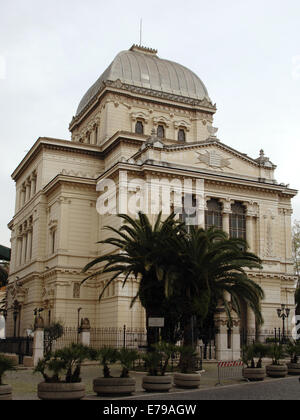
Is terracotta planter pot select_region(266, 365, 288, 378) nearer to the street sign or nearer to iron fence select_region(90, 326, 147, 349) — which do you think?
the street sign

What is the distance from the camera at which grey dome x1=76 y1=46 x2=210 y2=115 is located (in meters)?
49.9

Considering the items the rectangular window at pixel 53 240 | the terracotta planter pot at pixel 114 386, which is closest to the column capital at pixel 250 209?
the rectangular window at pixel 53 240

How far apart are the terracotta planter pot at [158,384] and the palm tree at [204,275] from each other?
19.4 feet

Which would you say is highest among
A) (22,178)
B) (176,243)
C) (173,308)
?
(22,178)

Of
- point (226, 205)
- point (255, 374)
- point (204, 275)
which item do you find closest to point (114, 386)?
point (255, 374)

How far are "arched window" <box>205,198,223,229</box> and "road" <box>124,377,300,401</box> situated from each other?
71.5 feet

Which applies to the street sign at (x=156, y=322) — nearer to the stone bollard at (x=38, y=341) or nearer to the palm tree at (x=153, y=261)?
the palm tree at (x=153, y=261)

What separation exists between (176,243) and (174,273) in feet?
4.50

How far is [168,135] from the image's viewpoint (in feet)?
163

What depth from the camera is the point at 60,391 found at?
14.9 metres

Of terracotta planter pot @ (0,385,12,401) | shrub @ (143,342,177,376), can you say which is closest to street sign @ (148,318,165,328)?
shrub @ (143,342,177,376)
